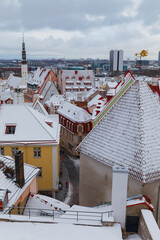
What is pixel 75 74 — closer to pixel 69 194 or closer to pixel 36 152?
pixel 69 194

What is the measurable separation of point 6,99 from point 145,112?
145 feet

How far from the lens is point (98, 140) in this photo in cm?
1811

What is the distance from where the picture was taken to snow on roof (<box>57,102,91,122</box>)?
4173 cm

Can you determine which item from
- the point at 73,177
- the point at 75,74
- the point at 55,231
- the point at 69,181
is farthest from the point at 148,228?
the point at 75,74

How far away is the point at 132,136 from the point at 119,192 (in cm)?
515

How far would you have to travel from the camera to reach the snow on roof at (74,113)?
41.7 meters

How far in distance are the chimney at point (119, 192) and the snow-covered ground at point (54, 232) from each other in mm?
531

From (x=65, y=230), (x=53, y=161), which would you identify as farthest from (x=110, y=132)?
(x=53, y=161)

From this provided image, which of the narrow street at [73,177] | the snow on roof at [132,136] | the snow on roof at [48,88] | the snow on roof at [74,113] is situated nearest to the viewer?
the snow on roof at [132,136]

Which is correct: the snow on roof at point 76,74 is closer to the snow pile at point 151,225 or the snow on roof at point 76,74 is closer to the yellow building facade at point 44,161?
the yellow building facade at point 44,161

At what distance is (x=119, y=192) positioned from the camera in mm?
11938

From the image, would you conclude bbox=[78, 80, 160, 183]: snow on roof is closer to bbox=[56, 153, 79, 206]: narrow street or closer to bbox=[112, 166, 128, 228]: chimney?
bbox=[112, 166, 128, 228]: chimney

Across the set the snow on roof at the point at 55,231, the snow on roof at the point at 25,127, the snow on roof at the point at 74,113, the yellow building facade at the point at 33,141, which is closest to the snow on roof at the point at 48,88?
the snow on roof at the point at 74,113

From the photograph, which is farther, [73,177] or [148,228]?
[73,177]
